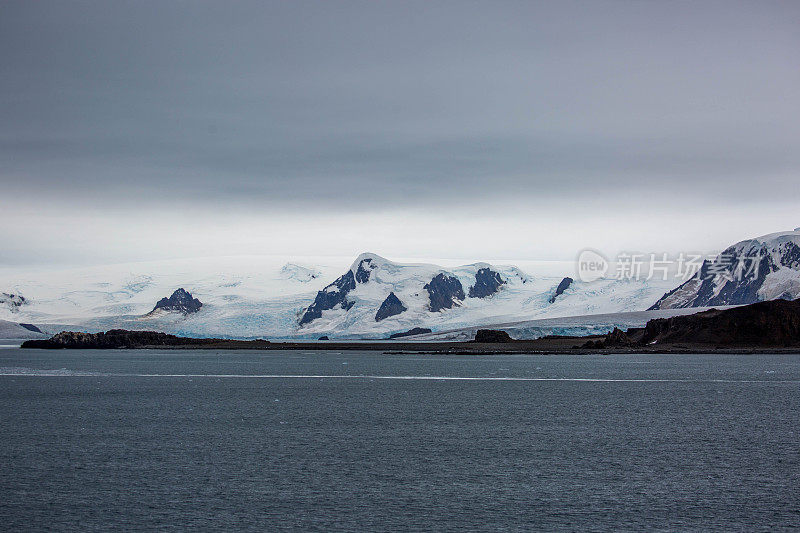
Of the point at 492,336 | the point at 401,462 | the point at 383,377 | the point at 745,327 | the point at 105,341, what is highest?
the point at 745,327

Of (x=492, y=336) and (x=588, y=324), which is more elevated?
(x=588, y=324)

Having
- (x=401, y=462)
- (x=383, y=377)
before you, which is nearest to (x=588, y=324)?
(x=383, y=377)

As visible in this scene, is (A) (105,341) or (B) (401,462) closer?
(B) (401,462)

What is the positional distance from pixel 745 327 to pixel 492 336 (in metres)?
55.4

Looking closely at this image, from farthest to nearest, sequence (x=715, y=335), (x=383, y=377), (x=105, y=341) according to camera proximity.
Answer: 1. (x=105, y=341)
2. (x=715, y=335)
3. (x=383, y=377)

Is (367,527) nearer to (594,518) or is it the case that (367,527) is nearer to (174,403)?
A: (594,518)

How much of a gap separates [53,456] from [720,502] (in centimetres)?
1755

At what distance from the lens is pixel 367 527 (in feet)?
54.0

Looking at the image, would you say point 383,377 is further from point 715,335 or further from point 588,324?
point 588,324

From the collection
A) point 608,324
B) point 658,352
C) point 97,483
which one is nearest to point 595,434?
point 97,483

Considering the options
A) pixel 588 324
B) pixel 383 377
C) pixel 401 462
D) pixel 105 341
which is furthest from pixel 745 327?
pixel 105 341

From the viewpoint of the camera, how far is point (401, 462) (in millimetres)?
23859

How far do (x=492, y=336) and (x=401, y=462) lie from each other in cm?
14202

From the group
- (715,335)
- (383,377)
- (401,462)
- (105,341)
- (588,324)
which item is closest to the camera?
(401,462)
